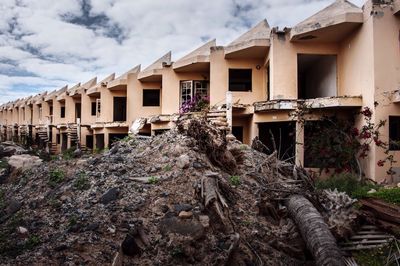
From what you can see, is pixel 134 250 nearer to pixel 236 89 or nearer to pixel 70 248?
pixel 70 248

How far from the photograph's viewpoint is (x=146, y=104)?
757 inches

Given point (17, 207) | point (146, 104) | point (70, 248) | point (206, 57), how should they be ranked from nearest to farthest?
point (70, 248) < point (17, 207) < point (206, 57) < point (146, 104)

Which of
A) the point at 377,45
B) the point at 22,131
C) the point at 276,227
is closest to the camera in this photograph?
the point at 276,227

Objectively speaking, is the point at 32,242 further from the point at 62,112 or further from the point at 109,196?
the point at 62,112

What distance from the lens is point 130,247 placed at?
485 centimetres

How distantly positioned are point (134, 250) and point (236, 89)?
1133cm

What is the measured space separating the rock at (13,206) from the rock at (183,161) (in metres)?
3.23

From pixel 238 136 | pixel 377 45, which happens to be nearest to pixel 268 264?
pixel 377 45

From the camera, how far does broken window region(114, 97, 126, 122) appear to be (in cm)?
2145

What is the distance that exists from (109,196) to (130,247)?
1.51m

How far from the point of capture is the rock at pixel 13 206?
21.0 feet

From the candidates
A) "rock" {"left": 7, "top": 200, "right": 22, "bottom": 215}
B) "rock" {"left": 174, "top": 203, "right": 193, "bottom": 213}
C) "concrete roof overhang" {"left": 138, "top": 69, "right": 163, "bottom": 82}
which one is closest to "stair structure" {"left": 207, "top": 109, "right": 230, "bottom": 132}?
"concrete roof overhang" {"left": 138, "top": 69, "right": 163, "bottom": 82}

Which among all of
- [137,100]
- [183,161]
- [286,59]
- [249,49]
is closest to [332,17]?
[286,59]

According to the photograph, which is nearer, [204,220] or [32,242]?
[32,242]
